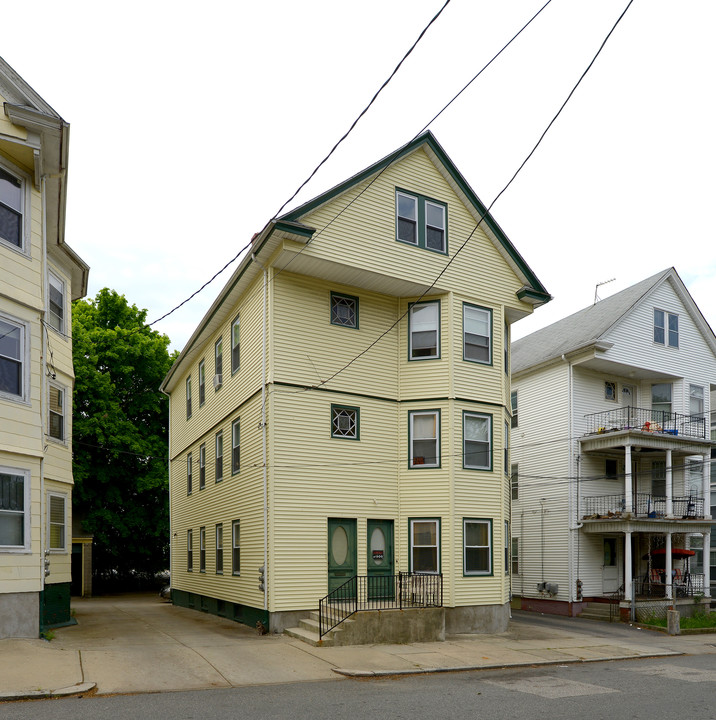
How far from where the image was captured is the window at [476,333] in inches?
799

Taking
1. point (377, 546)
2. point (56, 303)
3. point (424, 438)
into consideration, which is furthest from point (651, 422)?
point (56, 303)

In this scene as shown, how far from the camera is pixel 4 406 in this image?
14406mm

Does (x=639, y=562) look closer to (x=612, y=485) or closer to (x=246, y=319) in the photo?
(x=612, y=485)

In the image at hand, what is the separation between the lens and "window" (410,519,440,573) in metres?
18.9

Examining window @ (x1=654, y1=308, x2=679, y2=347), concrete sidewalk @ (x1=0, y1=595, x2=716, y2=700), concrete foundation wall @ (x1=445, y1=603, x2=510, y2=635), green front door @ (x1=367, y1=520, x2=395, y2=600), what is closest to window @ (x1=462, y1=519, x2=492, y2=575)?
concrete foundation wall @ (x1=445, y1=603, x2=510, y2=635)

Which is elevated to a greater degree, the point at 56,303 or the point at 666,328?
the point at 666,328

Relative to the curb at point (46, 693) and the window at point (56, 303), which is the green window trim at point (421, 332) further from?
the curb at point (46, 693)

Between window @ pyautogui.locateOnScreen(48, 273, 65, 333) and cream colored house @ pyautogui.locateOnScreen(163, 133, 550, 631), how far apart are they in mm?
4146

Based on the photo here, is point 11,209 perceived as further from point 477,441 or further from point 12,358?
point 477,441

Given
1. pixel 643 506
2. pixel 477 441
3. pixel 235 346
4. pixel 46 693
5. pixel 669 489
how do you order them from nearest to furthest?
pixel 46 693, pixel 477 441, pixel 235 346, pixel 669 489, pixel 643 506

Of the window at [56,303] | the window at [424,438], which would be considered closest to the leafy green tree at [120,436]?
the window at [56,303]

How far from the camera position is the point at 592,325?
29703 millimetres

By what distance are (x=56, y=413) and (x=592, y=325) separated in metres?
19.9

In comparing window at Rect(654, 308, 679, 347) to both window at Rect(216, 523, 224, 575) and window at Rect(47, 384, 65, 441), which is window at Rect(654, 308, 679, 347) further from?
window at Rect(47, 384, 65, 441)
